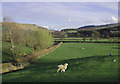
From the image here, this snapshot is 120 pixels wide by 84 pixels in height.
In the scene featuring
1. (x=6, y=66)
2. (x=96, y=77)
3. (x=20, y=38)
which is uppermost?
(x=20, y=38)

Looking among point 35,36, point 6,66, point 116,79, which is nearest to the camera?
point 116,79

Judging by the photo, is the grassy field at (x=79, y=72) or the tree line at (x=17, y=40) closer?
the grassy field at (x=79, y=72)

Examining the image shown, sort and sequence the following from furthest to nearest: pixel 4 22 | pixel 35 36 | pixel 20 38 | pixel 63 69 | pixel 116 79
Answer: pixel 35 36
pixel 20 38
pixel 4 22
pixel 63 69
pixel 116 79

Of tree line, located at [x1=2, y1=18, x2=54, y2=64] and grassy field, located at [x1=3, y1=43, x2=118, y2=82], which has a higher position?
tree line, located at [x1=2, y1=18, x2=54, y2=64]

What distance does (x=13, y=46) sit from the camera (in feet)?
128

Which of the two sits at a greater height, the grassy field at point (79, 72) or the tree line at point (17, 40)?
the tree line at point (17, 40)

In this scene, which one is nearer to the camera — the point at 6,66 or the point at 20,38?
the point at 6,66

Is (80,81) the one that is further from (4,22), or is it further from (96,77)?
(4,22)

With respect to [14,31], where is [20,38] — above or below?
below

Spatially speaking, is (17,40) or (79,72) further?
(17,40)

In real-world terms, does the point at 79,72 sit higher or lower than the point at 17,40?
lower

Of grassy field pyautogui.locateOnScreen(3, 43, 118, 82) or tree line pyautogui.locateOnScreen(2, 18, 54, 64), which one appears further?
tree line pyautogui.locateOnScreen(2, 18, 54, 64)

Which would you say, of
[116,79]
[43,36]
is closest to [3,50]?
[43,36]

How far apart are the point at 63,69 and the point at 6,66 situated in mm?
16121
